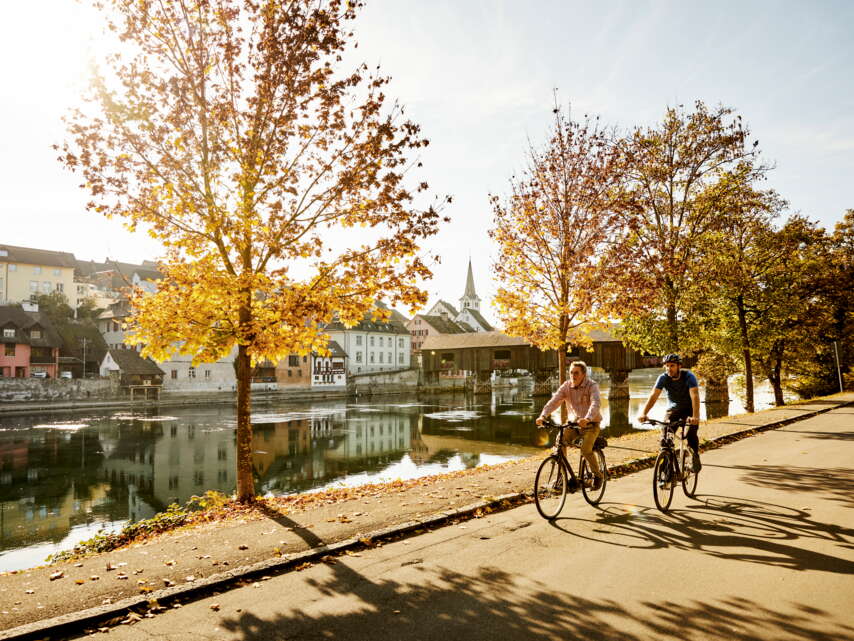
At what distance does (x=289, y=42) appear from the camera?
9.20m

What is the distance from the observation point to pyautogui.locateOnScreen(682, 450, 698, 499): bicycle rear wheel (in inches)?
306

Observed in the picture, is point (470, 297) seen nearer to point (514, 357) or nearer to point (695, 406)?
point (514, 357)

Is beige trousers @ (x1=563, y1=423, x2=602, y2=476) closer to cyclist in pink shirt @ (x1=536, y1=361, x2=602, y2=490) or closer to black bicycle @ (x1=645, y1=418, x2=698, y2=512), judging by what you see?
cyclist in pink shirt @ (x1=536, y1=361, x2=602, y2=490)

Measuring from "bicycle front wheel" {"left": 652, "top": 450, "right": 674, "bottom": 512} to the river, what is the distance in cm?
1157

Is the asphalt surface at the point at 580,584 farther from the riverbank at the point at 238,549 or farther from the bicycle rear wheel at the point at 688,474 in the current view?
the bicycle rear wheel at the point at 688,474

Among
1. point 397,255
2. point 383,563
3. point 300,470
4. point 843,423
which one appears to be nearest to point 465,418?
point 300,470

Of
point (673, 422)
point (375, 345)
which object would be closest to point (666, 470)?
point (673, 422)

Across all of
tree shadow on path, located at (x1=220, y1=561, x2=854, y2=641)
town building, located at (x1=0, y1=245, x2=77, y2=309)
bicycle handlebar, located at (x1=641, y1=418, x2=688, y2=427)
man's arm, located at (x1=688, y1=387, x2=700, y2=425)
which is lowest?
tree shadow on path, located at (x1=220, y1=561, x2=854, y2=641)

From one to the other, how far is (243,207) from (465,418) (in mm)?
35436

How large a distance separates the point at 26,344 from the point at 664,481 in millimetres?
69330

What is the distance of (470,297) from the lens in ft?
454

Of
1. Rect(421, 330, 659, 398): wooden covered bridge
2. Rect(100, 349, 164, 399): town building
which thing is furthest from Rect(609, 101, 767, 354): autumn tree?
Rect(100, 349, 164, 399): town building

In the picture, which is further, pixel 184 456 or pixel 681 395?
pixel 184 456

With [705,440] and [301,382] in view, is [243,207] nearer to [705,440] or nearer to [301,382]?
[705,440]
